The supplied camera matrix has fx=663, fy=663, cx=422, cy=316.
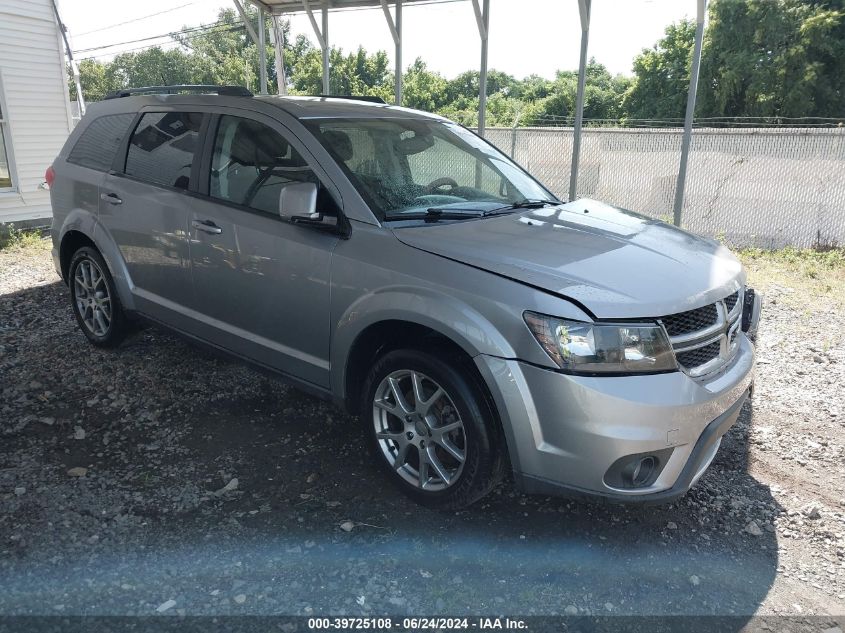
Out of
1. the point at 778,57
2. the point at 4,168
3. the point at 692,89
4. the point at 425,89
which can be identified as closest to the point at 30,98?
the point at 4,168

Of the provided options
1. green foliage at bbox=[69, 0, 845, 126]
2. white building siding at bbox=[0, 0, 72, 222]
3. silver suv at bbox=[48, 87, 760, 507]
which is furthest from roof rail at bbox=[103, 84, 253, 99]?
green foliage at bbox=[69, 0, 845, 126]

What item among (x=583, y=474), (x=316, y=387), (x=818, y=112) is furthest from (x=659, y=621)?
(x=818, y=112)

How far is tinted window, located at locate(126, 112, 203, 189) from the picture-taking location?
4.09m

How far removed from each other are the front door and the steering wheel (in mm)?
627

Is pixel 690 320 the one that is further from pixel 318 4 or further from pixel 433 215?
pixel 318 4

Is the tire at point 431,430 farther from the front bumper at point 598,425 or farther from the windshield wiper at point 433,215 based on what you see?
the windshield wiper at point 433,215

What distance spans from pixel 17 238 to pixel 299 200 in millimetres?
8448

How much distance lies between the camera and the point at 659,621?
2.54 meters

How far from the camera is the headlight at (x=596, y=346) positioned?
2594 mm

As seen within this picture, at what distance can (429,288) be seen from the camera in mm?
2922

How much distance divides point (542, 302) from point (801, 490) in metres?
2.01

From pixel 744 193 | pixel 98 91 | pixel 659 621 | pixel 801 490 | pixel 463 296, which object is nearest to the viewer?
pixel 659 621

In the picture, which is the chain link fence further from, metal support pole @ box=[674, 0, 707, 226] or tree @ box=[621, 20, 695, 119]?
tree @ box=[621, 20, 695, 119]

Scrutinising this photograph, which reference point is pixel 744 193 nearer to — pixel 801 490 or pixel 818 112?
pixel 801 490
